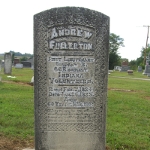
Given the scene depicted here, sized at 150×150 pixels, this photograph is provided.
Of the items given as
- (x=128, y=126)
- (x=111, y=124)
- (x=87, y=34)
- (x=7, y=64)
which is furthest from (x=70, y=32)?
(x=7, y=64)

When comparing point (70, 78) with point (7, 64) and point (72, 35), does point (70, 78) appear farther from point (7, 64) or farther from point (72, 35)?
point (7, 64)

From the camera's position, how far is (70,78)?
137 inches

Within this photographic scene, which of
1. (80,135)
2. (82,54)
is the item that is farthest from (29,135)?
(82,54)

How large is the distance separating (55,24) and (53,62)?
0.51 meters

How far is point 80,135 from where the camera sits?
141 inches

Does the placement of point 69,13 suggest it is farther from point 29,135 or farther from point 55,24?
point 29,135

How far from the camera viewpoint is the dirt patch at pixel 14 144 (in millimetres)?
4164

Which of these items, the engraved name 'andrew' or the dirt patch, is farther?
the dirt patch

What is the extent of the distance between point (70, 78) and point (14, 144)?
1.70 m

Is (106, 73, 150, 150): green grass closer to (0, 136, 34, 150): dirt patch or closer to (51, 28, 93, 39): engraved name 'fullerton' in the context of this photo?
(0, 136, 34, 150): dirt patch

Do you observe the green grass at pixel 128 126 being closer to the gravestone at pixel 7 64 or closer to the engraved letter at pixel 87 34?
the engraved letter at pixel 87 34

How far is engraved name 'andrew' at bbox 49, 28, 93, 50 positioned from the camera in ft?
11.0

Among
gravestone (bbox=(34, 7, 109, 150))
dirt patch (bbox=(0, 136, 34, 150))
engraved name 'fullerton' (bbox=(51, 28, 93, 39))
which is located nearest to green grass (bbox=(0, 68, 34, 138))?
dirt patch (bbox=(0, 136, 34, 150))

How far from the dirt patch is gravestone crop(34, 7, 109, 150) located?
745 millimetres
